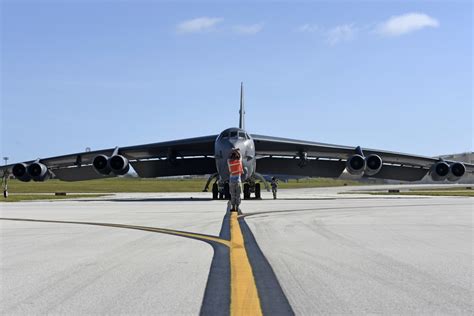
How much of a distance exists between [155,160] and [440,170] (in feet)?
57.2

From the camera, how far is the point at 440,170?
3397 centimetres

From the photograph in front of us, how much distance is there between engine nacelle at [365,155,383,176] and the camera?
33116 mm

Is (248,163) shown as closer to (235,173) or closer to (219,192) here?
(219,192)

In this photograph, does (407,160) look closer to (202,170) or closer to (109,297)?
(202,170)

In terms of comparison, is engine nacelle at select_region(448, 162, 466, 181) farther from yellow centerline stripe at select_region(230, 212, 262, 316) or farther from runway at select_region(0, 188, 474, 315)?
yellow centerline stripe at select_region(230, 212, 262, 316)

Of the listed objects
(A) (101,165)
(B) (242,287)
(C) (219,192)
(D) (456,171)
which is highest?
(A) (101,165)

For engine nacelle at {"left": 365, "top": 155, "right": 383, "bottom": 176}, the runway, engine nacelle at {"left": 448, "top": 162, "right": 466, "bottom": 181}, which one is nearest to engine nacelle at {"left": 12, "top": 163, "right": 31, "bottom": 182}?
engine nacelle at {"left": 365, "top": 155, "right": 383, "bottom": 176}

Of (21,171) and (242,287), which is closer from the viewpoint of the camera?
(242,287)

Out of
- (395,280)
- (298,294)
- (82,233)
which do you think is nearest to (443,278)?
(395,280)

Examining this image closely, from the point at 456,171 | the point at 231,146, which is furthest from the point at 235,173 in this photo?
the point at 456,171

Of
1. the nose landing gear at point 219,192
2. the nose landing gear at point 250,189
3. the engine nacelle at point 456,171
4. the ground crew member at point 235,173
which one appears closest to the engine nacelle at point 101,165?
the nose landing gear at point 219,192

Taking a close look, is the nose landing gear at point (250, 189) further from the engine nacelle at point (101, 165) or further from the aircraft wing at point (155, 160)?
the engine nacelle at point (101, 165)

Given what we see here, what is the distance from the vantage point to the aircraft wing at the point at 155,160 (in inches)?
1341

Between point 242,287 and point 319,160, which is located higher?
point 319,160
